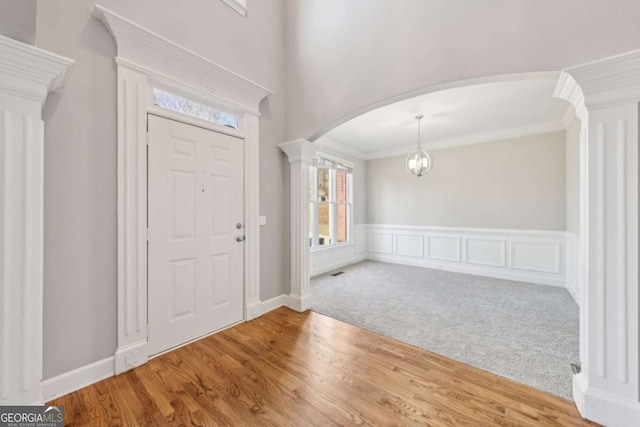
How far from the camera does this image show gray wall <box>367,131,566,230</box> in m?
4.25

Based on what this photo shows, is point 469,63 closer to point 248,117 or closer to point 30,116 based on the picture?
point 248,117

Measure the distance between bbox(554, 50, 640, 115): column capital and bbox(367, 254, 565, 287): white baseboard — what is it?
3.89 m

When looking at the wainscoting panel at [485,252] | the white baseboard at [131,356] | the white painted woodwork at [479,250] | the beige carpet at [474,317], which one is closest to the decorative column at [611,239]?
the beige carpet at [474,317]

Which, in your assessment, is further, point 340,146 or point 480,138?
point 340,146

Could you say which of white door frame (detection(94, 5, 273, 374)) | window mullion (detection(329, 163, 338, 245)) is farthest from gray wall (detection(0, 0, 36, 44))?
window mullion (detection(329, 163, 338, 245))

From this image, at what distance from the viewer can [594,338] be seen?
4.86 ft

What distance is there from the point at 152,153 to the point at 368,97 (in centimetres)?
204

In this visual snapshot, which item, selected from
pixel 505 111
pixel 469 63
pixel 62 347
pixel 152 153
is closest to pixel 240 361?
pixel 62 347

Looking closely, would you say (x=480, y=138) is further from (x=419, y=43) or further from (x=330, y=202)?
(x=419, y=43)

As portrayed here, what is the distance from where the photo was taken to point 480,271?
15.9ft

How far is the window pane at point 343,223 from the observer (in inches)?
225

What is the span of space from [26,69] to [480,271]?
613cm

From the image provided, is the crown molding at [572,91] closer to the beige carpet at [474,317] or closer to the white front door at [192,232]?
the beige carpet at [474,317]

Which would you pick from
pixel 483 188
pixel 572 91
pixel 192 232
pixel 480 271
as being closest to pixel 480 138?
pixel 483 188
